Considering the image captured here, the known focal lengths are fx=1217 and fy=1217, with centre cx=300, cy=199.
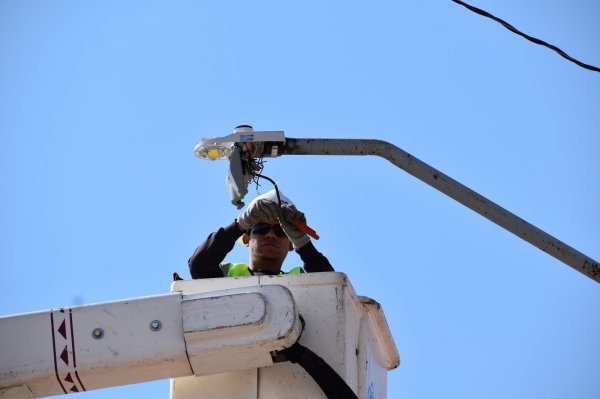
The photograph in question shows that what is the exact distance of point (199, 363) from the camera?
15.1 ft

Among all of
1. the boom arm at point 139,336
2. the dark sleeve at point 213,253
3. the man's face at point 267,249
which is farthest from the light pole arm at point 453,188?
the man's face at point 267,249

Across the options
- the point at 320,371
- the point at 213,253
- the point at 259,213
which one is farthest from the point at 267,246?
the point at 320,371

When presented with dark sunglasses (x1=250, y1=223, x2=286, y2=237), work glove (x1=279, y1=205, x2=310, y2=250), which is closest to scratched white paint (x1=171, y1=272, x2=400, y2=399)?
work glove (x1=279, y1=205, x2=310, y2=250)

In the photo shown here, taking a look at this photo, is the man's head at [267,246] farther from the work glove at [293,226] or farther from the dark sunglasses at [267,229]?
the work glove at [293,226]

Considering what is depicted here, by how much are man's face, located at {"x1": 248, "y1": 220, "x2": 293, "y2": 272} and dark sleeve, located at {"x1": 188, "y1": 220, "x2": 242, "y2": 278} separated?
0.32 m

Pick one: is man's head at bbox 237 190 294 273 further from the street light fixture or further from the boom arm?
the boom arm

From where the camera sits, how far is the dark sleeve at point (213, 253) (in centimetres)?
644

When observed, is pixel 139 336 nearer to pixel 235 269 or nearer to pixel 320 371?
pixel 320 371

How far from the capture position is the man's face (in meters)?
6.77

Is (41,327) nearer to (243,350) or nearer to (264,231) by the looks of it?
(243,350)

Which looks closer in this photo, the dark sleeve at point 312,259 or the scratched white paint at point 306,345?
the scratched white paint at point 306,345

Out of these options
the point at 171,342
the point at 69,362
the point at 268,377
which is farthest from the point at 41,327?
the point at 268,377

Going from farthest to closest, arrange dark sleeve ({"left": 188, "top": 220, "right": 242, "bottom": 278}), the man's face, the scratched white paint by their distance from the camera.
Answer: the man's face
dark sleeve ({"left": 188, "top": 220, "right": 242, "bottom": 278})
the scratched white paint

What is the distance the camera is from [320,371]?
4.61 metres
